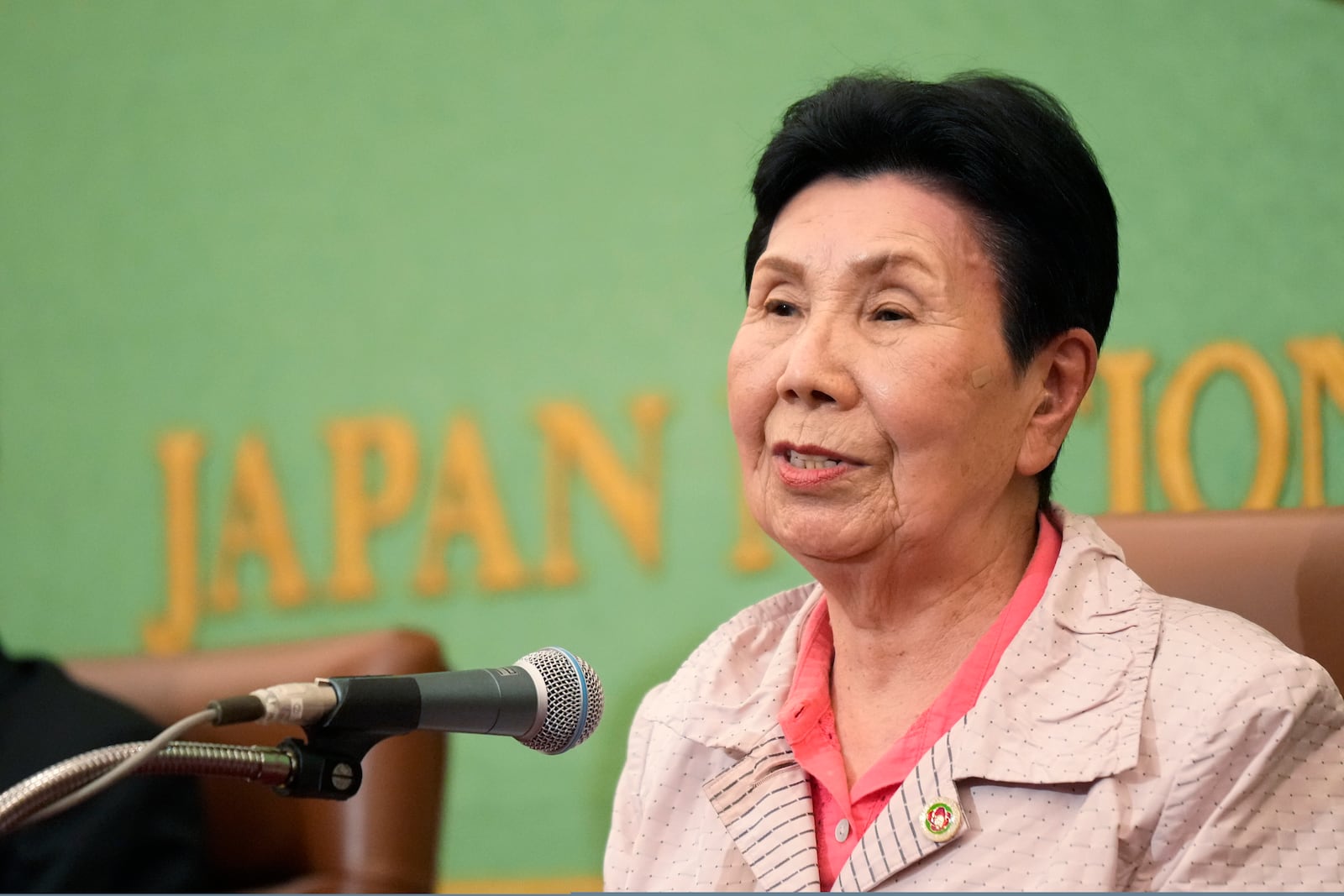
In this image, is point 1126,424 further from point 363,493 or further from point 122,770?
point 122,770

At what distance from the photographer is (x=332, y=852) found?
1.93m

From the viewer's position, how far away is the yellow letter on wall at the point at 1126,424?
2.74m

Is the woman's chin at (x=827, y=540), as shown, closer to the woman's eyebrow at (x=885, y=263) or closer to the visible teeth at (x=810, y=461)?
the visible teeth at (x=810, y=461)

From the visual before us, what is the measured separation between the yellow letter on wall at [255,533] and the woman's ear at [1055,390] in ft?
6.72

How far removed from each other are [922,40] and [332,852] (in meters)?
1.95

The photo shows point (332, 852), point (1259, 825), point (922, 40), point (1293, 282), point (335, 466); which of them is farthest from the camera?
point (335, 466)

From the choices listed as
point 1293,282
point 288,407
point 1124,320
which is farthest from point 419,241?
point 1293,282

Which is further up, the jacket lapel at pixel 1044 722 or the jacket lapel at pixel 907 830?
the jacket lapel at pixel 1044 722

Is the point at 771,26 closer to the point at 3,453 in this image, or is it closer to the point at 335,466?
the point at 335,466

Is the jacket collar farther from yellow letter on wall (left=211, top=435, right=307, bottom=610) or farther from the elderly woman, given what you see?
yellow letter on wall (left=211, top=435, right=307, bottom=610)

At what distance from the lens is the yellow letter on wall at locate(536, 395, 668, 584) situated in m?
3.01

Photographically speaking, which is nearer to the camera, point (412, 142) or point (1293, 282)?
point (1293, 282)

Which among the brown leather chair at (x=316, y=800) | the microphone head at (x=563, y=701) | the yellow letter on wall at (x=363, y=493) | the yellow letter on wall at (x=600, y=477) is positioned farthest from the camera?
the yellow letter on wall at (x=363, y=493)

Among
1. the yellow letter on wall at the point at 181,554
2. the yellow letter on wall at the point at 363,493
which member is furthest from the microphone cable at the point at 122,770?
the yellow letter on wall at the point at 181,554
